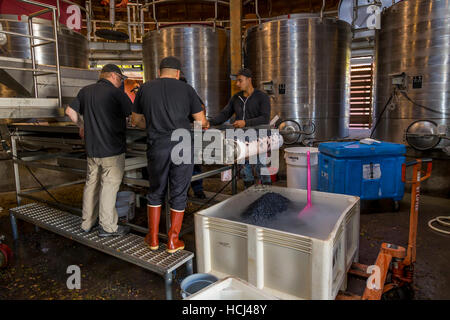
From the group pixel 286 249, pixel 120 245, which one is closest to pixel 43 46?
pixel 120 245

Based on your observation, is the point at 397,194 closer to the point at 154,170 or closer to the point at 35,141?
the point at 154,170

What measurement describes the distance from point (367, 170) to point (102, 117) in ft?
10.6

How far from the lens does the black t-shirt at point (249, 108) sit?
12.3 ft

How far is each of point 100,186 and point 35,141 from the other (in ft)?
4.68

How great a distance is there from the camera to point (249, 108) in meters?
3.85

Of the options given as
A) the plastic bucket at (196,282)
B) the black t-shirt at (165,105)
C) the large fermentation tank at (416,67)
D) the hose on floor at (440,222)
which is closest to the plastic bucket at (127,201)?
the black t-shirt at (165,105)

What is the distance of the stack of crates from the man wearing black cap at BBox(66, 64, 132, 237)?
8.71ft

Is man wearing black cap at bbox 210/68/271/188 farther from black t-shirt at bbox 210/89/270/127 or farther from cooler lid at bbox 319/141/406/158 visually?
cooler lid at bbox 319/141/406/158

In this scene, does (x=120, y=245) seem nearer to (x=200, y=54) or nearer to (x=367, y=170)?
(x=367, y=170)

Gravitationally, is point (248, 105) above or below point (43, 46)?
below

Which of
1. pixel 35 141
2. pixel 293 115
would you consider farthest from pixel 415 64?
pixel 35 141

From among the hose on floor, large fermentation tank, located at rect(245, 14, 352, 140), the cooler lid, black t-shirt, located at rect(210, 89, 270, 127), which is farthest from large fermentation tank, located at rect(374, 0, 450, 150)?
black t-shirt, located at rect(210, 89, 270, 127)

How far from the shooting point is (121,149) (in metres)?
2.96

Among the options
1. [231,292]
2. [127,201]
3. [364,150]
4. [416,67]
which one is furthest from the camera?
[416,67]
